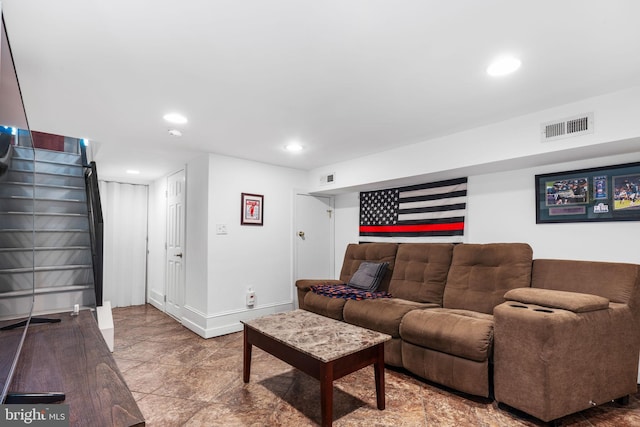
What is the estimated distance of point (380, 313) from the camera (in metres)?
2.97

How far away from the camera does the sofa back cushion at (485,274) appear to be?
2.81 metres

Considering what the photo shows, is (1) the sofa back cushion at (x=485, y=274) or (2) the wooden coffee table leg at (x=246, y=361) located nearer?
(2) the wooden coffee table leg at (x=246, y=361)

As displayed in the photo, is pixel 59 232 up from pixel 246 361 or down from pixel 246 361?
up

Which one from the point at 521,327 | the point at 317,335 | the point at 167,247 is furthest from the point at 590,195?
the point at 167,247

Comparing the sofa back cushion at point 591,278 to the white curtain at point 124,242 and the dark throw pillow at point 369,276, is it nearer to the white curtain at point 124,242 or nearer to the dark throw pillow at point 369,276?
the dark throw pillow at point 369,276

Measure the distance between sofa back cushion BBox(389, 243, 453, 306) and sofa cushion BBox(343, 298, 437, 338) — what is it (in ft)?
0.50

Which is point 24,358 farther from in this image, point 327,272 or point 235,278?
point 327,272

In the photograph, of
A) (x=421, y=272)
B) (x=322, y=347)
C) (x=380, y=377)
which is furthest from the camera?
(x=421, y=272)

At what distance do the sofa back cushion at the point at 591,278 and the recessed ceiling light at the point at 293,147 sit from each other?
2.54m

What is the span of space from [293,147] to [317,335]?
2.09 m

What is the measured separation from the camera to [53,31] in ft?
5.17

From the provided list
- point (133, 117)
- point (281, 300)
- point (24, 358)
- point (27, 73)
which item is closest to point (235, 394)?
point (24, 358)

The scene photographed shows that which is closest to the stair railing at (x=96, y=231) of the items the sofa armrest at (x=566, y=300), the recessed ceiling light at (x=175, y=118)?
the recessed ceiling light at (x=175, y=118)

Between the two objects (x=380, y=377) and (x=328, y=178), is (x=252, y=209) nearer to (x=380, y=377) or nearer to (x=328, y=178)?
(x=328, y=178)
